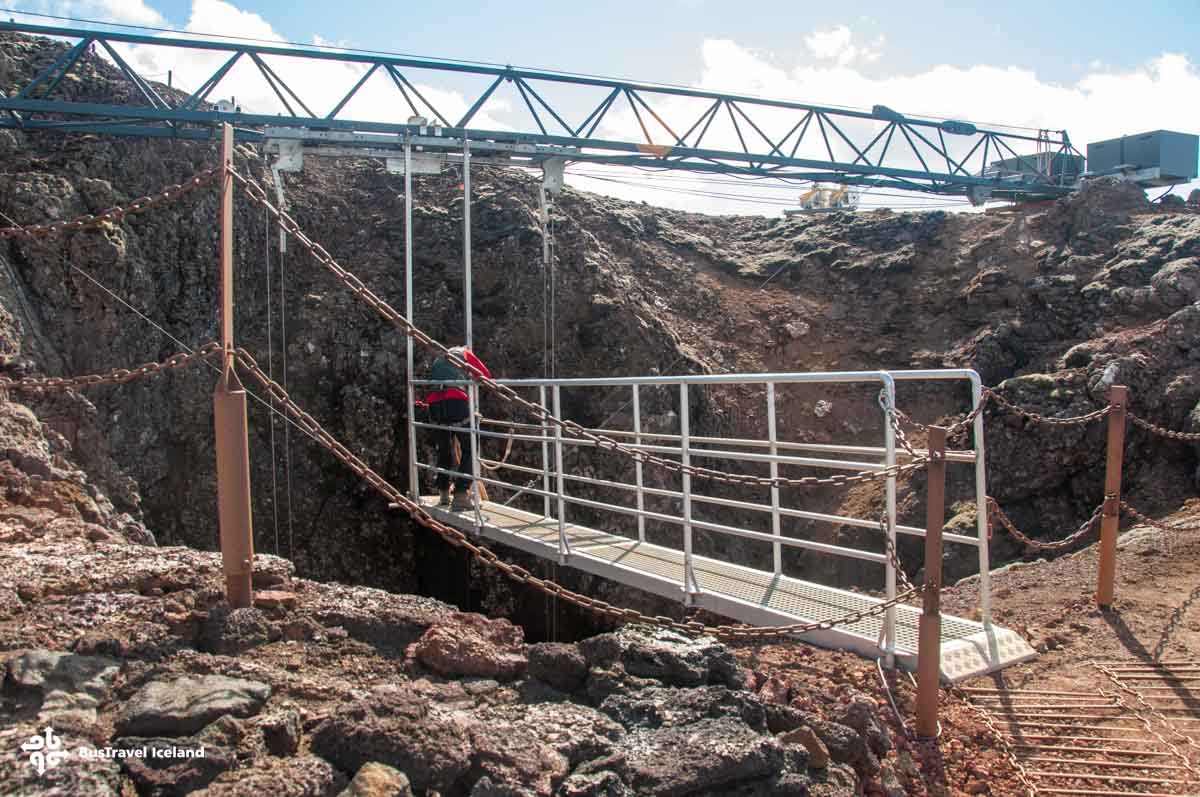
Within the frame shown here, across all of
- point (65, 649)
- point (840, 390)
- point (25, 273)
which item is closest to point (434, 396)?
point (25, 273)

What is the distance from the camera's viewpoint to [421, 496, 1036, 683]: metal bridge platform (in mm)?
3695

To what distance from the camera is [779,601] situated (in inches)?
167

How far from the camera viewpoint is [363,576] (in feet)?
28.0

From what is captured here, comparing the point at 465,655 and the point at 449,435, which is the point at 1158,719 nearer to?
the point at 465,655

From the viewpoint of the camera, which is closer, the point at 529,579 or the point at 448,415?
the point at 529,579

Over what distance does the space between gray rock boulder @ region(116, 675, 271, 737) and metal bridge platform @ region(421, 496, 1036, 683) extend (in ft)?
8.13

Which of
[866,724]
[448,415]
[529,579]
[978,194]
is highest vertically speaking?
[978,194]

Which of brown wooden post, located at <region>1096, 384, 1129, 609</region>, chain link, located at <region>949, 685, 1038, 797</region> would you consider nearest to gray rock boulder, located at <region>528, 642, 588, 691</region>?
chain link, located at <region>949, 685, 1038, 797</region>

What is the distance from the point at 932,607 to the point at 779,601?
1.14 metres

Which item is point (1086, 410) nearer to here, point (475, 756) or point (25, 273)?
point (475, 756)

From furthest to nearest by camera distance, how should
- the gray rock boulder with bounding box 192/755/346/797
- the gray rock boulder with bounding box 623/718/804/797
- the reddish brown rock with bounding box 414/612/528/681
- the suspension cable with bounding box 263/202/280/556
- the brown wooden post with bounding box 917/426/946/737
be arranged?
the suspension cable with bounding box 263/202/280/556
the brown wooden post with bounding box 917/426/946/737
the reddish brown rock with bounding box 414/612/528/681
the gray rock boulder with bounding box 623/718/804/797
the gray rock boulder with bounding box 192/755/346/797

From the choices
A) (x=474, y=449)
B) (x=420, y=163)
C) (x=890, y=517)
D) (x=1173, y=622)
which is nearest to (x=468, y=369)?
(x=890, y=517)

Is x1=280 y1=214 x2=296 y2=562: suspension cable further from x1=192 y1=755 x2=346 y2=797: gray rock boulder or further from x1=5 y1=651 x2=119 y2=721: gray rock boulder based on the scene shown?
x1=192 y1=755 x2=346 y2=797: gray rock boulder

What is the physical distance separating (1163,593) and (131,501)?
7.60 m
